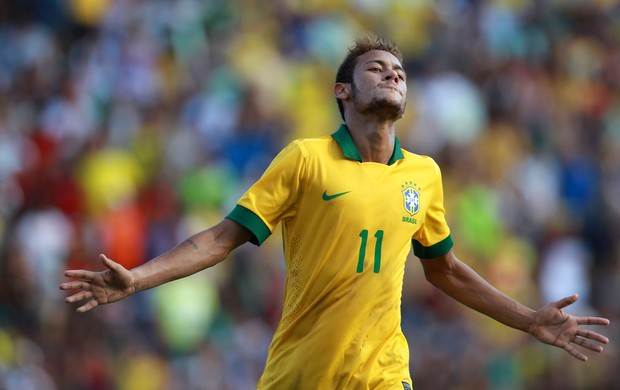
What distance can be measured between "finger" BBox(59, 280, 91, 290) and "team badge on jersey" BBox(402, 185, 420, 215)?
1.67m

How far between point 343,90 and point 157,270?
148 cm

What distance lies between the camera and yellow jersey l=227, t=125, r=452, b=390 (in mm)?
6070

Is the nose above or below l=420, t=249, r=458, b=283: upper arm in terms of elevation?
above

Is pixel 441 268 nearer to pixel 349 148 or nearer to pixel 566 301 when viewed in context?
pixel 566 301

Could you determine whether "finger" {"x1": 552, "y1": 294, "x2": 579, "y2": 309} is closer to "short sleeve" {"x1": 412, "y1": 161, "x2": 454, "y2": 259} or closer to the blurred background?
"short sleeve" {"x1": 412, "y1": 161, "x2": 454, "y2": 259}

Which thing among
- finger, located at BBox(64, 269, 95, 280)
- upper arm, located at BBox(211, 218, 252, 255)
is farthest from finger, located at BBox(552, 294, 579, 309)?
finger, located at BBox(64, 269, 95, 280)

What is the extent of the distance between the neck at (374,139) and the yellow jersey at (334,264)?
0.13 metres

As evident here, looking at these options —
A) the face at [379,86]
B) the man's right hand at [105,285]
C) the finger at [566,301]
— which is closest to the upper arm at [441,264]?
the finger at [566,301]

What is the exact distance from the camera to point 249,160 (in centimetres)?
1281

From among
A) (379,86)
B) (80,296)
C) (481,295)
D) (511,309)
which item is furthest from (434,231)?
(80,296)

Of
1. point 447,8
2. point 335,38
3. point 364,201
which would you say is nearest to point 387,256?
→ point 364,201

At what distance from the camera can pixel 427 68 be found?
14469 millimetres

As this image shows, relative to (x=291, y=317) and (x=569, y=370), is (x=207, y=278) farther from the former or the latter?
(x=291, y=317)

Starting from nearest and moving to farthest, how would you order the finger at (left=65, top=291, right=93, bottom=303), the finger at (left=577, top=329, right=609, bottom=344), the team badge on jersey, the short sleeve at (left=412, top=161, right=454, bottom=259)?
the finger at (left=65, top=291, right=93, bottom=303) < the team badge on jersey < the finger at (left=577, top=329, right=609, bottom=344) < the short sleeve at (left=412, top=161, right=454, bottom=259)
